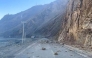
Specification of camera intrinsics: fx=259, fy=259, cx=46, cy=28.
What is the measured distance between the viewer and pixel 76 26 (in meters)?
66.5

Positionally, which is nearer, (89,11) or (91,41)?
(91,41)

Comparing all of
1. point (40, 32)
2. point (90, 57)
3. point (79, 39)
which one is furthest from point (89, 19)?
point (40, 32)

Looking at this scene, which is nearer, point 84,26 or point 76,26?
point 84,26

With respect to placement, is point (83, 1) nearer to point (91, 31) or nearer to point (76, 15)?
point (76, 15)

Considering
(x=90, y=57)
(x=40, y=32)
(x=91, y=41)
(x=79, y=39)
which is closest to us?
(x=90, y=57)

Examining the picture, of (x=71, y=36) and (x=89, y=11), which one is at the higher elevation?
(x=89, y=11)

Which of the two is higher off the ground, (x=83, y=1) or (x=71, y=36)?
(x=83, y=1)

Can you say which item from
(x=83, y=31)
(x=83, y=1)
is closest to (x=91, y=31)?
(x=83, y=31)

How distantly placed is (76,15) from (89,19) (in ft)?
59.0

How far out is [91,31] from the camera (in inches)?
1975

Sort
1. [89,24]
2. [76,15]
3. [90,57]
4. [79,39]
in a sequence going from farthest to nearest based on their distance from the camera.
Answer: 1. [76,15]
2. [79,39]
3. [89,24]
4. [90,57]

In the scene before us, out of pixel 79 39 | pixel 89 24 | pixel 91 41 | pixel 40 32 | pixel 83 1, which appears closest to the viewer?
pixel 91 41

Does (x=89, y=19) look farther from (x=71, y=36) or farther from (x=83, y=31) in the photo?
(x=71, y=36)

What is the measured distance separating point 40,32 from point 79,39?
13414cm
